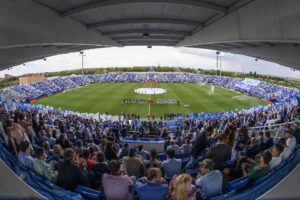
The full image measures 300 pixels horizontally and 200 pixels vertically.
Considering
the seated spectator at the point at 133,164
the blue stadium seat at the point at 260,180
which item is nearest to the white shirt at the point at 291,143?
the blue stadium seat at the point at 260,180

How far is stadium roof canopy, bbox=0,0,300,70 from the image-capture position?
436 cm

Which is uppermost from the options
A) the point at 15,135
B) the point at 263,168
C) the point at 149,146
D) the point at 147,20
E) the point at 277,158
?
the point at 147,20

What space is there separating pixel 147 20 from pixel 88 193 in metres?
6.74

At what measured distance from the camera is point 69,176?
3066 millimetres

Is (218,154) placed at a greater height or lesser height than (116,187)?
greater

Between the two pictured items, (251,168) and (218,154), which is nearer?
(251,168)

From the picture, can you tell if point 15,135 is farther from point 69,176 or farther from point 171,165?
point 171,165

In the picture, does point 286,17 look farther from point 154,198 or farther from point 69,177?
point 69,177

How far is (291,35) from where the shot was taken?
12.5 feet

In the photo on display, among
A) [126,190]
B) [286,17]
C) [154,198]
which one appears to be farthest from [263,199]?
[286,17]

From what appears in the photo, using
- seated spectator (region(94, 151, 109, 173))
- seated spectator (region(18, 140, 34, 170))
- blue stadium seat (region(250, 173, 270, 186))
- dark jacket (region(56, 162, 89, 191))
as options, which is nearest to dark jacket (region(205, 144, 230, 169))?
blue stadium seat (region(250, 173, 270, 186))

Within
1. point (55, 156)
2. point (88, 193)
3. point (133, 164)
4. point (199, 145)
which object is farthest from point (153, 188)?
point (55, 156)

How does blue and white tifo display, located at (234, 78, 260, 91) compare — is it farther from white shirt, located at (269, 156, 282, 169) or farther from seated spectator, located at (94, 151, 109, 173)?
seated spectator, located at (94, 151, 109, 173)

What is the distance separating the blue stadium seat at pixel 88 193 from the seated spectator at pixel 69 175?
0.42 feet
